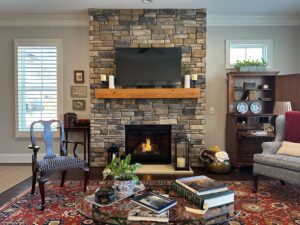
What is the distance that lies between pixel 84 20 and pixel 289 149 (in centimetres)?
410

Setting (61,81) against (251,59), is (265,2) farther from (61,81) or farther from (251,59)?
(61,81)

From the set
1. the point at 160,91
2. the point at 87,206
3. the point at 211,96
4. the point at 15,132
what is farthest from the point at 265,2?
the point at 15,132

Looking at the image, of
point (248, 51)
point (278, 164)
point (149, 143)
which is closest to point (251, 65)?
point (248, 51)

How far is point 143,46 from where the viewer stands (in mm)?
4418

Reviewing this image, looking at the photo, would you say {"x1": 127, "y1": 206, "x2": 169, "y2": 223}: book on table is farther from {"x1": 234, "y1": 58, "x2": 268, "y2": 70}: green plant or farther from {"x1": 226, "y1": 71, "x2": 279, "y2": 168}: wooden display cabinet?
{"x1": 234, "y1": 58, "x2": 268, "y2": 70}: green plant

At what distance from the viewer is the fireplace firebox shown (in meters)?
4.51

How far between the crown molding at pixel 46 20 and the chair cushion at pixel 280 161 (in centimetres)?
385

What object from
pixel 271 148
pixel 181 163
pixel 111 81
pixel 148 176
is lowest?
pixel 148 176

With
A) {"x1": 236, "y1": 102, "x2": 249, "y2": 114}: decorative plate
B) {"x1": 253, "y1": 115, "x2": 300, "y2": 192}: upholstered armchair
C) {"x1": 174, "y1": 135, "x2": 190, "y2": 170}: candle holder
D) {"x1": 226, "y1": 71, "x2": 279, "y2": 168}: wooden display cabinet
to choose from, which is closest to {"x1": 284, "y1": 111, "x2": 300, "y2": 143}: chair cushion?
{"x1": 253, "y1": 115, "x2": 300, "y2": 192}: upholstered armchair

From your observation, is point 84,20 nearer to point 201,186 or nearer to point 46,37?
point 46,37

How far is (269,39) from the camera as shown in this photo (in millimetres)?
4785

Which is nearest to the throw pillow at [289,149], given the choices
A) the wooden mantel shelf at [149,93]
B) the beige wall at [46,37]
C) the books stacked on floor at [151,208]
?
the wooden mantel shelf at [149,93]

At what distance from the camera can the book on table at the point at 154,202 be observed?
5.75 ft

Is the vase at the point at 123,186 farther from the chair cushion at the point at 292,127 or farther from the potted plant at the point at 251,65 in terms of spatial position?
the potted plant at the point at 251,65
